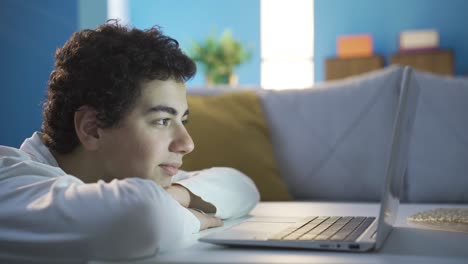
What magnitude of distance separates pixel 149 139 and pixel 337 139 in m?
1.06

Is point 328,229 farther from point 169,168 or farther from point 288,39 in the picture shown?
point 288,39

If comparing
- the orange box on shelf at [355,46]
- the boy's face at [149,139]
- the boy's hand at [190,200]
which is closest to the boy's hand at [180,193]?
the boy's hand at [190,200]

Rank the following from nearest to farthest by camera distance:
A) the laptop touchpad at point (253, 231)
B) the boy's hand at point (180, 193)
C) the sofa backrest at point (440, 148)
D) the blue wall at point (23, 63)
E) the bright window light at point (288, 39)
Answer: the laptop touchpad at point (253, 231) → the boy's hand at point (180, 193) → the sofa backrest at point (440, 148) → the blue wall at point (23, 63) → the bright window light at point (288, 39)

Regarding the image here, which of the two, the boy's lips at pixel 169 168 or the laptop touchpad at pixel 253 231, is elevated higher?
the boy's lips at pixel 169 168

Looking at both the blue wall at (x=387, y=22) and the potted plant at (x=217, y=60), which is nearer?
the potted plant at (x=217, y=60)

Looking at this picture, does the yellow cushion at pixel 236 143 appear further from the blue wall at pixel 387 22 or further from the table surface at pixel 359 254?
the blue wall at pixel 387 22

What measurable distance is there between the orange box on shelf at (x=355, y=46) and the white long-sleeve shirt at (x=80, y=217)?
6.25 metres

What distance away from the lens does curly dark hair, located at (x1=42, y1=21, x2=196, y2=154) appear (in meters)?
0.99

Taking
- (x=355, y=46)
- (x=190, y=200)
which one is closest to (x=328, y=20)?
(x=355, y=46)

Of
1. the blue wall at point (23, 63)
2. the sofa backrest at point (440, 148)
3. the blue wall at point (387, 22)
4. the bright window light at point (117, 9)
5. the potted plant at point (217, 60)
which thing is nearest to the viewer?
the sofa backrest at point (440, 148)

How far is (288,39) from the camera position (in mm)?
7578

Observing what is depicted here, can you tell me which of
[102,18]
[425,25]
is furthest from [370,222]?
[425,25]

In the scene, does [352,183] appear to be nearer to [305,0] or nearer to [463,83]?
[463,83]

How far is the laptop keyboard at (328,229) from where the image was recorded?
0.82 metres
